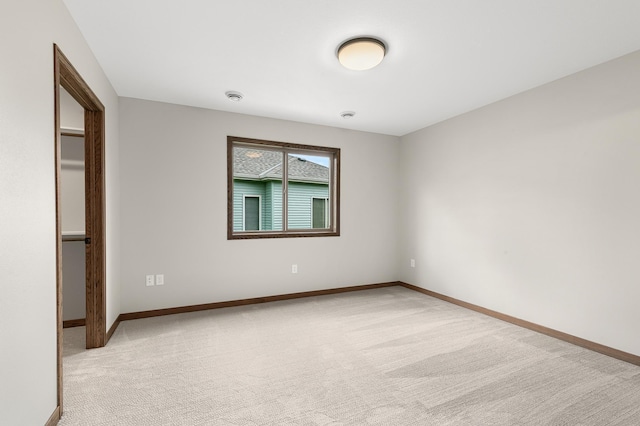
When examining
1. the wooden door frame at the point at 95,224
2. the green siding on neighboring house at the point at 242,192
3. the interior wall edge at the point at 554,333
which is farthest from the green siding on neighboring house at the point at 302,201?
the wooden door frame at the point at 95,224

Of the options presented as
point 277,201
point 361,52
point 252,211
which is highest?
point 361,52

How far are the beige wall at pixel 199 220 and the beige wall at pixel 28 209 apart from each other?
1660 millimetres

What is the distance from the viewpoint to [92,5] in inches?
73.9

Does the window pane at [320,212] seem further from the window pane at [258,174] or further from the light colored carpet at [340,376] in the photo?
the light colored carpet at [340,376]

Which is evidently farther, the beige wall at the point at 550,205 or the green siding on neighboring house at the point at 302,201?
the green siding on neighboring house at the point at 302,201

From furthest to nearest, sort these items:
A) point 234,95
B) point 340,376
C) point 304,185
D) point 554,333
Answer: point 304,185 → point 234,95 → point 554,333 → point 340,376

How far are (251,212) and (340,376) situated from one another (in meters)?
3.22

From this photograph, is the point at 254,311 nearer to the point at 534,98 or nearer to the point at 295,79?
Result: the point at 295,79

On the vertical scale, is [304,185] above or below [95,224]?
above

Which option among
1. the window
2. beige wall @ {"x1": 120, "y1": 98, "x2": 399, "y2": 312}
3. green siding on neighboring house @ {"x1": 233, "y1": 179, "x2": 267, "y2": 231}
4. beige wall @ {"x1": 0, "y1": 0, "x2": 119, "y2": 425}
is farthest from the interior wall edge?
beige wall @ {"x1": 0, "y1": 0, "x2": 119, "y2": 425}

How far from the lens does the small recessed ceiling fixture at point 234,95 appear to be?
3237 mm

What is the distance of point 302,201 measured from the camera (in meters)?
4.80

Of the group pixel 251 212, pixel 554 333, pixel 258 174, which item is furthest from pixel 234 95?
pixel 554 333

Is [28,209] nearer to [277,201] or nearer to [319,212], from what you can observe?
[277,201]
